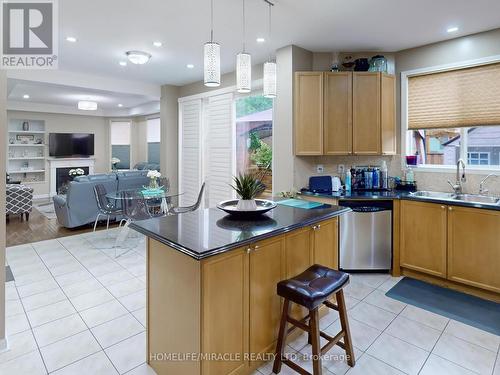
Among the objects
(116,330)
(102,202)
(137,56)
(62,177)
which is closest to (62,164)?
(62,177)

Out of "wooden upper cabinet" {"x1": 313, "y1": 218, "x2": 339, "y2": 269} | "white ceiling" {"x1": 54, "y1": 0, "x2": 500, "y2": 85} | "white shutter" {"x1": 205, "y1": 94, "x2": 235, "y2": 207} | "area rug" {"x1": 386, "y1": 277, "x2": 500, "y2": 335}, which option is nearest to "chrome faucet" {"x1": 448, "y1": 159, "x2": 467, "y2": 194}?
"area rug" {"x1": 386, "y1": 277, "x2": 500, "y2": 335}

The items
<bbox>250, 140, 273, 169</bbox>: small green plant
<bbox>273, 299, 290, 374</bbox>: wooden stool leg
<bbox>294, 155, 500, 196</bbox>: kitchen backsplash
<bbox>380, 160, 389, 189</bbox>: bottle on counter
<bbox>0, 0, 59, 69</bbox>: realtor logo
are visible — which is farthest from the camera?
<bbox>250, 140, 273, 169</bbox>: small green plant

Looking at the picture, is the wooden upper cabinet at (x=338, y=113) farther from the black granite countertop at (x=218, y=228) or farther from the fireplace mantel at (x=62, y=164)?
the fireplace mantel at (x=62, y=164)

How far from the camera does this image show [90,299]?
301 cm

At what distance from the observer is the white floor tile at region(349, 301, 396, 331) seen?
2.59 metres

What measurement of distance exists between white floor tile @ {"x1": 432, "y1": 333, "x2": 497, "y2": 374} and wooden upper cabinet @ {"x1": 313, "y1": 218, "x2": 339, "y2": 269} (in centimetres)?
95

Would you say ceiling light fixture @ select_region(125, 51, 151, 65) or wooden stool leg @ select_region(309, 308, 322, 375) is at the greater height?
ceiling light fixture @ select_region(125, 51, 151, 65)

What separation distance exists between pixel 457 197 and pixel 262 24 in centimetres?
288

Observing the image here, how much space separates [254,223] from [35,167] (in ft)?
32.4

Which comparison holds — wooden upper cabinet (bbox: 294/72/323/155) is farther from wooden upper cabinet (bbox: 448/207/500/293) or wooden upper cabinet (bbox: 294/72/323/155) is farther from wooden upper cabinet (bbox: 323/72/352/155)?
wooden upper cabinet (bbox: 448/207/500/293)

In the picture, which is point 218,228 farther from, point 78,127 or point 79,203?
point 78,127

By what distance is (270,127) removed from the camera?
471 cm

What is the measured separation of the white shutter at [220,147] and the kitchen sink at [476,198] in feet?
10.5

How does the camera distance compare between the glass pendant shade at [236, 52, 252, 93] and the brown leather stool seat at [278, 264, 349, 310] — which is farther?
the glass pendant shade at [236, 52, 252, 93]
